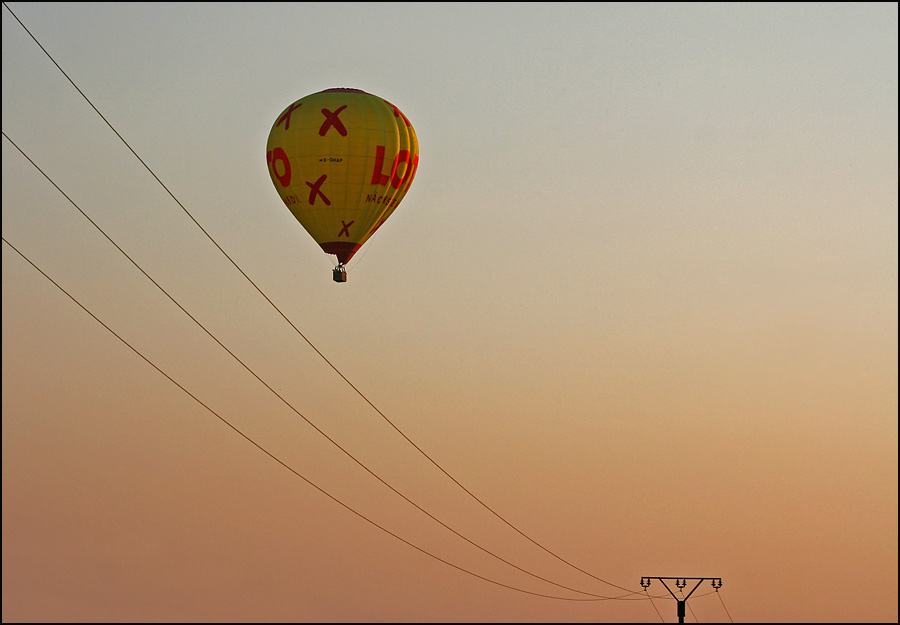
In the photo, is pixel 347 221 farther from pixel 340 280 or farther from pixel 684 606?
pixel 684 606

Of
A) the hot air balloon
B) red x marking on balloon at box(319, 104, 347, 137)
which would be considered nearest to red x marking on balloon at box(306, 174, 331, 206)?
the hot air balloon

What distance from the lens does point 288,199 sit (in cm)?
4306

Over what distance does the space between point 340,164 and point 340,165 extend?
1.1 inches

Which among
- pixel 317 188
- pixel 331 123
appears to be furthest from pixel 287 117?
pixel 317 188

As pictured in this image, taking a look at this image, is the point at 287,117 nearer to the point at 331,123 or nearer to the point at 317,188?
the point at 331,123

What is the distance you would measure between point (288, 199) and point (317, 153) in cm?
185

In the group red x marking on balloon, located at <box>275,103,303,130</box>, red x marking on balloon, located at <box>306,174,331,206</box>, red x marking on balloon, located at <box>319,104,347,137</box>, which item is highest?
red x marking on balloon, located at <box>275,103,303,130</box>

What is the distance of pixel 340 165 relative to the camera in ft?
138

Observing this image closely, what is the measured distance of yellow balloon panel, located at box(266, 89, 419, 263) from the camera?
42062mm

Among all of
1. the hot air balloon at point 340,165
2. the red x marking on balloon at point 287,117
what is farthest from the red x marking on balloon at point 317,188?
the red x marking on balloon at point 287,117

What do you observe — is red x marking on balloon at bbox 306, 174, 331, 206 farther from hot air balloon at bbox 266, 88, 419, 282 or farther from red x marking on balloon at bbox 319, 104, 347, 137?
red x marking on balloon at bbox 319, 104, 347, 137

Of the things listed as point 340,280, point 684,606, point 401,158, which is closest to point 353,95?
point 401,158

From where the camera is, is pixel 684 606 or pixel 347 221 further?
pixel 684 606

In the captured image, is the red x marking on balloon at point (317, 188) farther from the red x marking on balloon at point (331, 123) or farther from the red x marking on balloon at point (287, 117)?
the red x marking on balloon at point (287, 117)
